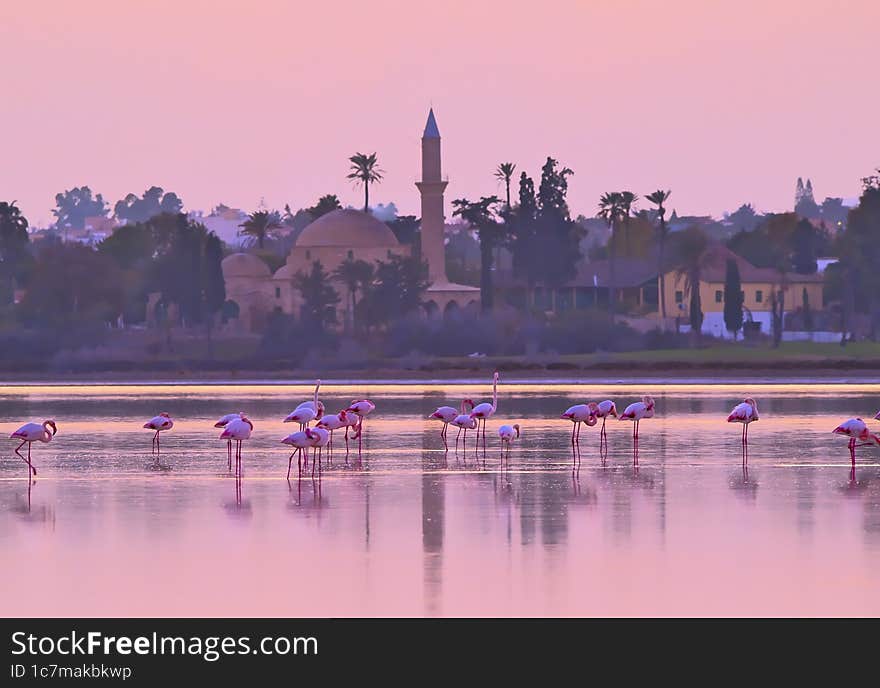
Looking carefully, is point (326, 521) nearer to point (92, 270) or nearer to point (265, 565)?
point (265, 565)

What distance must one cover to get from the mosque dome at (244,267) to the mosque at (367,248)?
2394 mm

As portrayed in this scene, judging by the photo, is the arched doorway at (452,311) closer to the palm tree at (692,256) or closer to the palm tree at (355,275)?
the palm tree at (355,275)

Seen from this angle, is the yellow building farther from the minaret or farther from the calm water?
the calm water

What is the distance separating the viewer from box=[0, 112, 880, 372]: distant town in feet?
336

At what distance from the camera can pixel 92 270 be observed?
117875 mm

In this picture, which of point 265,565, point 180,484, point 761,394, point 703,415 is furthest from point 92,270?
point 265,565

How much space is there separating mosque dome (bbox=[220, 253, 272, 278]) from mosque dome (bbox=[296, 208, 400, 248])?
19.6 ft

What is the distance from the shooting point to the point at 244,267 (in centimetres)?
14238

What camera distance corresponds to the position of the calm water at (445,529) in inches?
729

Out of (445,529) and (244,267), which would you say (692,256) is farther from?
(445,529)

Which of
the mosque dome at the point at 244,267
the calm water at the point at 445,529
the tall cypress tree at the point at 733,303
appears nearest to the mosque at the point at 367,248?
the mosque dome at the point at 244,267

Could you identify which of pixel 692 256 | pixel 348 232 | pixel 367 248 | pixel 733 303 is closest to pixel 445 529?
pixel 733 303

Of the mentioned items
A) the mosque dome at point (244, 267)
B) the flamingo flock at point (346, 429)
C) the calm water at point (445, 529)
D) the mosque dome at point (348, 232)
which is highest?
the mosque dome at point (348, 232)
